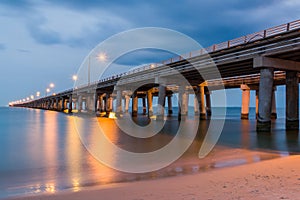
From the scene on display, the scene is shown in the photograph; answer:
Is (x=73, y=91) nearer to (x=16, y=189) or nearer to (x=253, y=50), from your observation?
(x=253, y=50)

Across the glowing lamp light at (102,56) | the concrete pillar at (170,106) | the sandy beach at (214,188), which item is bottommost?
the sandy beach at (214,188)

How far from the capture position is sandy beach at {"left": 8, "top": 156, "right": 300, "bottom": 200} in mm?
6254

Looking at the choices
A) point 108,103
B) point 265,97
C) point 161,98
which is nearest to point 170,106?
point 108,103

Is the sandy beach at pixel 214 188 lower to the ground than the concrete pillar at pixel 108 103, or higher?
lower

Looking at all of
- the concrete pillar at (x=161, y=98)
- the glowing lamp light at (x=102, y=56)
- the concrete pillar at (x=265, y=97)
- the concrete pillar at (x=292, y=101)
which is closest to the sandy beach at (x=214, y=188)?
the concrete pillar at (x=265, y=97)

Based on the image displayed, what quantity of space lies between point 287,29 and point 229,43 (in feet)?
23.5

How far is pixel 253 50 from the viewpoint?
89.6 ft

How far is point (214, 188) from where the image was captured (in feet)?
22.7

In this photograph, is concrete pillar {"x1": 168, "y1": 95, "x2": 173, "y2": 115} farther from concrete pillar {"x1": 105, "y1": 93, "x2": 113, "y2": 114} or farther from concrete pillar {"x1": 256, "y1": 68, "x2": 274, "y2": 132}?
concrete pillar {"x1": 256, "y1": 68, "x2": 274, "y2": 132}

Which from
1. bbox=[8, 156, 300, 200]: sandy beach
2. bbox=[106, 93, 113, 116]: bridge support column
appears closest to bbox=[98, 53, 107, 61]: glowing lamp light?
bbox=[106, 93, 113, 116]: bridge support column

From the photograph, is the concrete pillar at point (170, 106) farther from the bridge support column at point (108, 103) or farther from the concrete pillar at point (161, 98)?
the concrete pillar at point (161, 98)

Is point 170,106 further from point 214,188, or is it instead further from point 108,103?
point 214,188

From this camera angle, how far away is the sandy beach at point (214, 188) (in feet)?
20.5

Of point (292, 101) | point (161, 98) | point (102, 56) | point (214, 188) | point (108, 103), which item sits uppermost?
point (102, 56)
